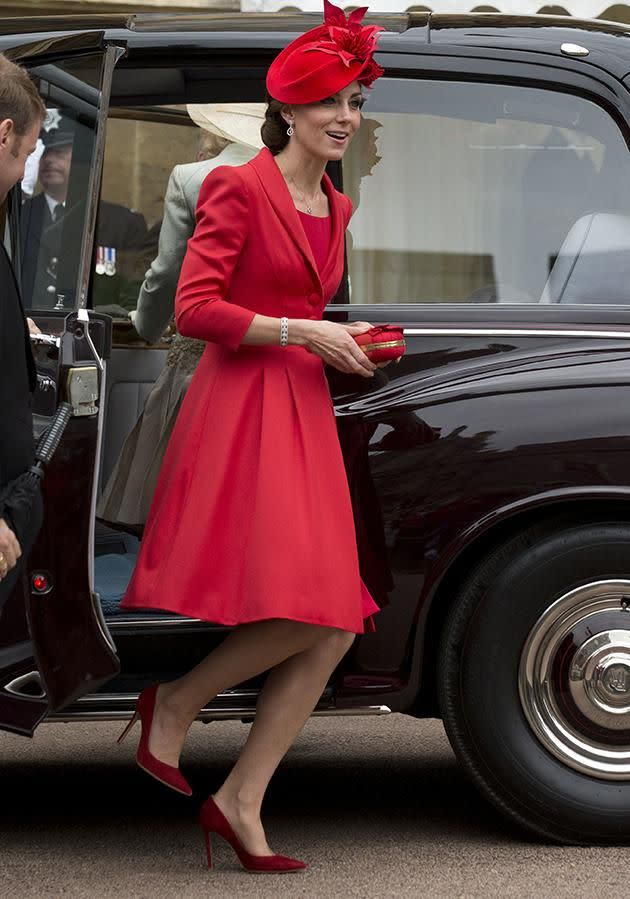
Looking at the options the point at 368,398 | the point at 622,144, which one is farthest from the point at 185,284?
the point at 622,144

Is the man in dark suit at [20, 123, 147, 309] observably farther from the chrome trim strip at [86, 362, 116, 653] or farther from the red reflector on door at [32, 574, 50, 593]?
the red reflector on door at [32, 574, 50, 593]

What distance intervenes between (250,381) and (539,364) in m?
0.74

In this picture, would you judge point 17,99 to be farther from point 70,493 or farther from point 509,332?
point 509,332

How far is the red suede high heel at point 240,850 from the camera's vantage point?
13.8 ft

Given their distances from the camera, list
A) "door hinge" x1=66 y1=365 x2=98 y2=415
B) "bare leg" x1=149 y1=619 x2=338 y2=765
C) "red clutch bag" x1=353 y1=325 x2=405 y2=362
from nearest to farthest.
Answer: "door hinge" x1=66 y1=365 x2=98 y2=415
"red clutch bag" x1=353 y1=325 x2=405 y2=362
"bare leg" x1=149 y1=619 x2=338 y2=765

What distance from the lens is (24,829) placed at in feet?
15.8

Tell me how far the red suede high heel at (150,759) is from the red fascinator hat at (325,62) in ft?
4.89

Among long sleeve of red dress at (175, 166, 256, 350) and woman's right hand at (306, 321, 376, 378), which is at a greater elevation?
long sleeve of red dress at (175, 166, 256, 350)

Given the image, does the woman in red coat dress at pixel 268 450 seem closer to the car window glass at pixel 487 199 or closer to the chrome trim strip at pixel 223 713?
the chrome trim strip at pixel 223 713

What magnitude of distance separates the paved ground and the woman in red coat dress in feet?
0.76

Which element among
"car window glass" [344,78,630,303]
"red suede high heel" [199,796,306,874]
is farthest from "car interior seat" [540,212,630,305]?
"red suede high heel" [199,796,306,874]

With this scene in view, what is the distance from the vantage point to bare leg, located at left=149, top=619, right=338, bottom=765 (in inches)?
162

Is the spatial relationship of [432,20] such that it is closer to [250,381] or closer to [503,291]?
[503,291]

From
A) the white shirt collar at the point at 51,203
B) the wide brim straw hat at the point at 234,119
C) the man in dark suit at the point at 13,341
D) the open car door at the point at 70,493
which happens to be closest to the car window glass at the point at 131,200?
the wide brim straw hat at the point at 234,119
